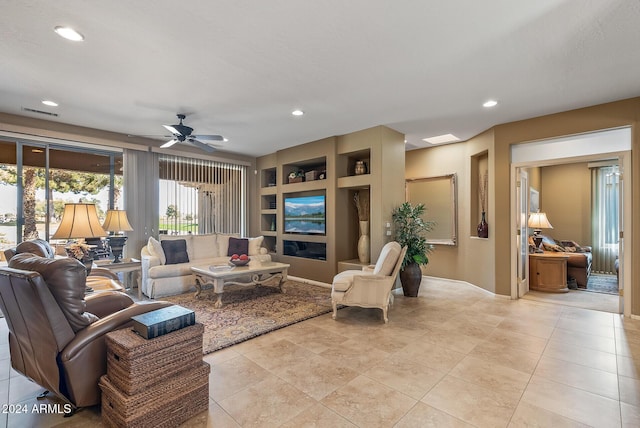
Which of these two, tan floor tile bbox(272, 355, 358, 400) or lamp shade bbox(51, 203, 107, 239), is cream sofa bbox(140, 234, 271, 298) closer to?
lamp shade bbox(51, 203, 107, 239)

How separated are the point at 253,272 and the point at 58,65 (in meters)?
3.28

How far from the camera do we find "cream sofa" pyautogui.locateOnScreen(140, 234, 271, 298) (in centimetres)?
491

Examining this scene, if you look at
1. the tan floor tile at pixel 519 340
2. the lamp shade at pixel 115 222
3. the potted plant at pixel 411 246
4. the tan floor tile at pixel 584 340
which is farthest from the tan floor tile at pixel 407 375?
the lamp shade at pixel 115 222

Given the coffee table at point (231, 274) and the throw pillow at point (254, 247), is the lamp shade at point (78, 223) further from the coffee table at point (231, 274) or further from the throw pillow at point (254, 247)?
the throw pillow at point (254, 247)

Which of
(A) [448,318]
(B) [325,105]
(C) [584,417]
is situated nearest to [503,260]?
(A) [448,318]

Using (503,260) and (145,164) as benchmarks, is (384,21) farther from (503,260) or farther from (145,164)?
(145,164)

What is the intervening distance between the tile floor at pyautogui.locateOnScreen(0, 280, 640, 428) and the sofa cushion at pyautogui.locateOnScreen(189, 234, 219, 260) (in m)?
2.70

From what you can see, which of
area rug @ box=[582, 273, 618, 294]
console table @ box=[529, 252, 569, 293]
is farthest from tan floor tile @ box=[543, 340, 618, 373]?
area rug @ box=[582, 273, 618, 294]

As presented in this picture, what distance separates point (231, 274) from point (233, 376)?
2.04 meters

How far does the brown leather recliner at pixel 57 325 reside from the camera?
1.76m

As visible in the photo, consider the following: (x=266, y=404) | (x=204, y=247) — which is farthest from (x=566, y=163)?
(x=204, y=247)

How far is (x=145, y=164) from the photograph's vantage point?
5707mm

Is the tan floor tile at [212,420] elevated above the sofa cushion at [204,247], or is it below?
below

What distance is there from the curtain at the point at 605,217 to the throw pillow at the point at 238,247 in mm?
7823
